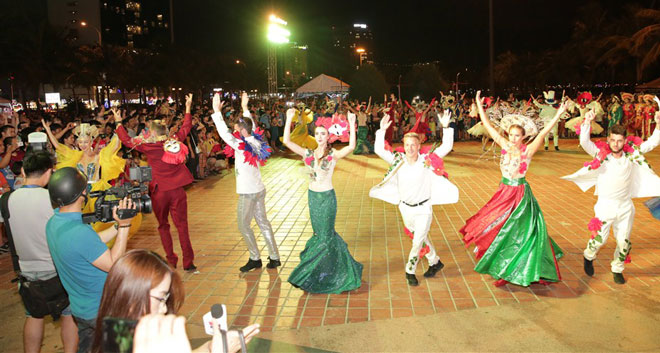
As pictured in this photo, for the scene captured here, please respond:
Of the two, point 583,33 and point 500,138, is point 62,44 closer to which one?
point 500,138

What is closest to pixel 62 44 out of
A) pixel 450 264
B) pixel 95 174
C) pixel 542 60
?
pixel 95 174

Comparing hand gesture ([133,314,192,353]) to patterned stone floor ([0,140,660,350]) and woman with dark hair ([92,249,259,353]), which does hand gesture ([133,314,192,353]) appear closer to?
woman with dark hair ([92,249,259,353])

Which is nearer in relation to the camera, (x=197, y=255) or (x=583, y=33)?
(x=197, y=255)

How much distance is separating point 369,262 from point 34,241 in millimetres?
4064

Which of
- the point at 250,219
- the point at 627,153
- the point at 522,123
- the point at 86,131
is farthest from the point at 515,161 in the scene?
the point at 86,131

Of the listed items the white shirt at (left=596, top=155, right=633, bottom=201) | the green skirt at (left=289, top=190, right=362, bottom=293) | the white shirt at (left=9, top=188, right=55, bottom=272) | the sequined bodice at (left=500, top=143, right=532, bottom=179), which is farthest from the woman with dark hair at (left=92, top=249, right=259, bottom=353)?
the white shirt at (left=596, top=155, right=633, bottom=201)

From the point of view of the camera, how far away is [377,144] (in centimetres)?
607

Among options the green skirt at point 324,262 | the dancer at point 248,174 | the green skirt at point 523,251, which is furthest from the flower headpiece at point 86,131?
the green skirt at point 523,251

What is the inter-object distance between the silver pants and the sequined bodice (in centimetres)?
293

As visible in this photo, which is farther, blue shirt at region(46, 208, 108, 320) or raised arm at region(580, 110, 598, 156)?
raised arm at region(580, 110, 598, 156)

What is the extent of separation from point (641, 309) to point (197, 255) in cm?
538

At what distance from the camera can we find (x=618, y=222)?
5707 millimetres

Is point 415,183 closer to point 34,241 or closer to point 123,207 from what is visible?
point 123,207

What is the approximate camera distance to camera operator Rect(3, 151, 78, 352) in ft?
12.3
